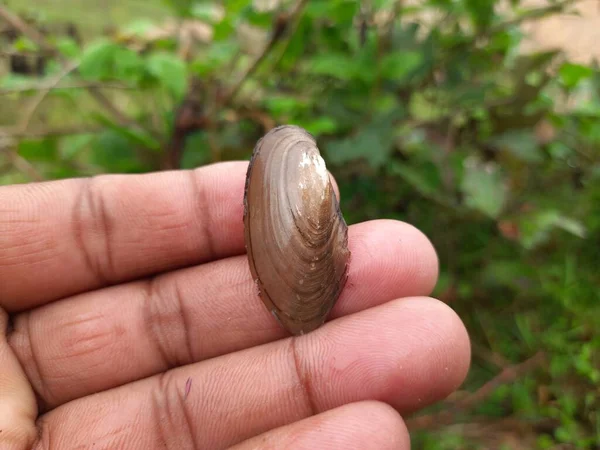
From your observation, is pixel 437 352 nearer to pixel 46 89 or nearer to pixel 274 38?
pixel 274 38

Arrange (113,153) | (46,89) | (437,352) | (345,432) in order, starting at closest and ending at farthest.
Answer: (345,432) < (437,352) < (46,89) < (113,153)

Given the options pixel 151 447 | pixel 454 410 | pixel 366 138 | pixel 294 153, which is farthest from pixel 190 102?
pixel 454 410

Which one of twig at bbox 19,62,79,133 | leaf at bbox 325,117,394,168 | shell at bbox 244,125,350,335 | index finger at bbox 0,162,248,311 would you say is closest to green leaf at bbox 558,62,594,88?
leaf at bbox 325,117,394,168

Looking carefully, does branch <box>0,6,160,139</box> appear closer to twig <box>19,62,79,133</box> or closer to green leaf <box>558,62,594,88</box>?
twig <box>19,62,79,133</box>

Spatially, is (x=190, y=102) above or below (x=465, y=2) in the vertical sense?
below

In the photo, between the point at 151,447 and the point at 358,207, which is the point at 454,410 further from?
the point at 151,447

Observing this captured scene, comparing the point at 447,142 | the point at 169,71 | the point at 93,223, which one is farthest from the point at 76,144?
the point at 447,142
